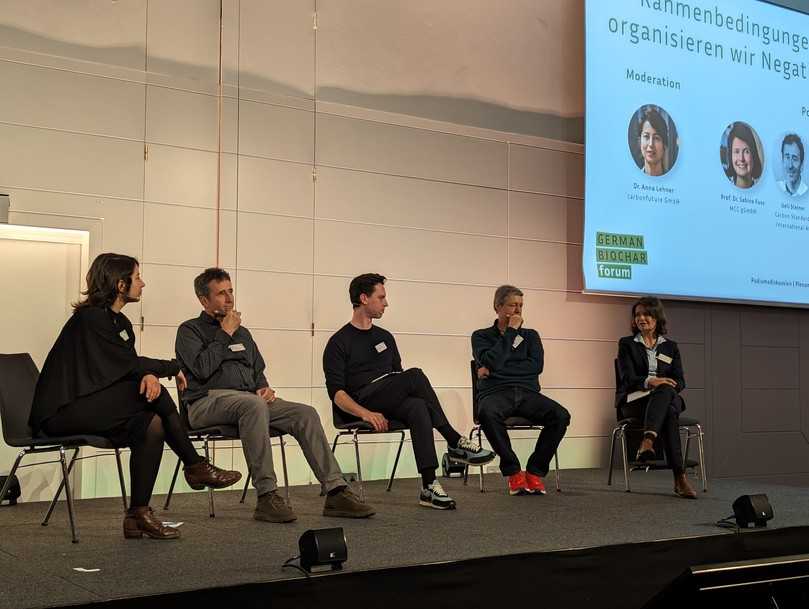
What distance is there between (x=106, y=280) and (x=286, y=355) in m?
2.16

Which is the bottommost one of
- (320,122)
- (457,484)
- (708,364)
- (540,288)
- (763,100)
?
(457,484)

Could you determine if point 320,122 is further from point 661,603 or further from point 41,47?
point 661,603

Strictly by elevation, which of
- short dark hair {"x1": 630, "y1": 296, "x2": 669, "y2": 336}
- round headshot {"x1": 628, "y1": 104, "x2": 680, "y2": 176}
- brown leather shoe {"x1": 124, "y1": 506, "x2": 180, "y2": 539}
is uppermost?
round headshot {"x1": 628, "y1": 104, "x2": 680, "y2": 176}

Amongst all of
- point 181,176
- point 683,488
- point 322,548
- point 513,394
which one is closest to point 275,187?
point 181,176

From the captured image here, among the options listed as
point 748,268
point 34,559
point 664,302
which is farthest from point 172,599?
point 748,268

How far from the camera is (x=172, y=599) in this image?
2590 mm

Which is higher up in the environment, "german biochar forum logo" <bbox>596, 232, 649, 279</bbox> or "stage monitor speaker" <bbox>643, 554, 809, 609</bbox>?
"german biochar forum logo" <bbox>596, 232, 649, 279</bbox>

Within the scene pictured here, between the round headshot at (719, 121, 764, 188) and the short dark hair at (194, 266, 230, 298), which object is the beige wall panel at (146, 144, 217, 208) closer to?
the short dark hair at (194, 266, 230, 298)

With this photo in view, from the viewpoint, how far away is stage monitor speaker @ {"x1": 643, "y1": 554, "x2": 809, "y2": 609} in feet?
6.08

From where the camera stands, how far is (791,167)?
740 centimetres

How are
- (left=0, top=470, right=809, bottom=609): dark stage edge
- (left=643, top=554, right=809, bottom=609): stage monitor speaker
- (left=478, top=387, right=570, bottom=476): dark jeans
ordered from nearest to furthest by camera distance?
(left=643, top=554, right=809, bottom=609): stage monitor speaker < (left=0, top=470, right=809, bottom=609): dark stage edge < (left=478, top=387, right=570, bottom=476): dark jeans

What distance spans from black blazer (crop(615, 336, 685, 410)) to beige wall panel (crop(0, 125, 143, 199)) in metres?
2.75

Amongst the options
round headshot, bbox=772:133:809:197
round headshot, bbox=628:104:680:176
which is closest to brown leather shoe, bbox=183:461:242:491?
round headshot, bbox=628:104:680:176

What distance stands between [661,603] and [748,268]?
557cm
